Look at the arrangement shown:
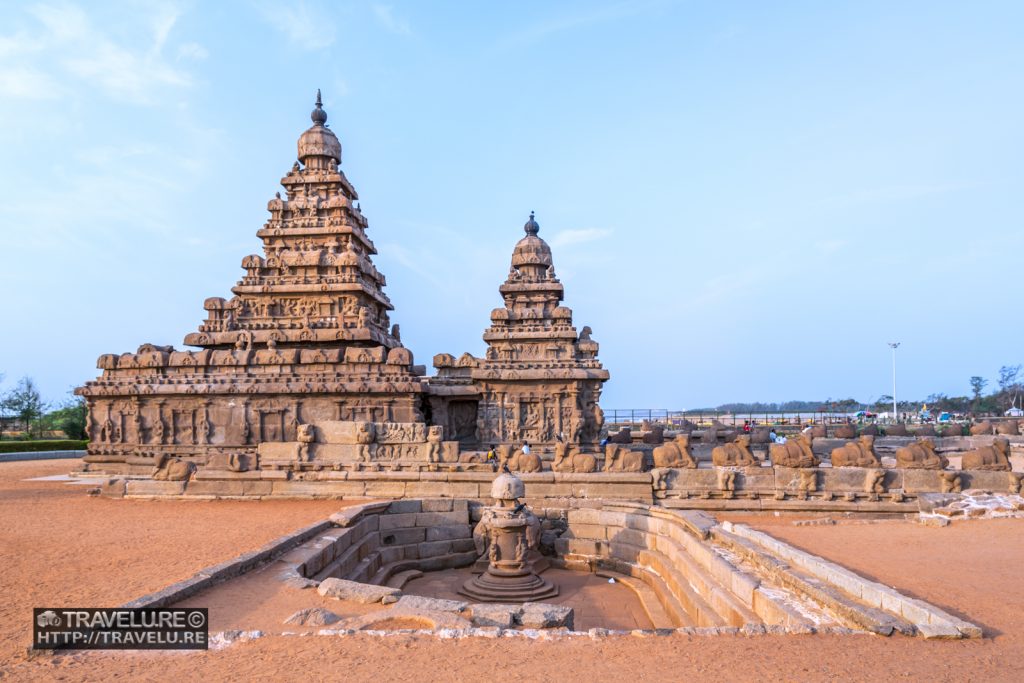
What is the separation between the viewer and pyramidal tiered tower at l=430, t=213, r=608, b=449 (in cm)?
2402

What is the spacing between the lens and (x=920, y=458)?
534 inches

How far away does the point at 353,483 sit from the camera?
14.7 metres

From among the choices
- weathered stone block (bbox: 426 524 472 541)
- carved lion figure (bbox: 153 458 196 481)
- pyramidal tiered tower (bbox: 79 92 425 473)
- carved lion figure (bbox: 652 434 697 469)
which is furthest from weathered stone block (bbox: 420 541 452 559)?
pyramidal tiered tower (bbox: 79 92 425 473)

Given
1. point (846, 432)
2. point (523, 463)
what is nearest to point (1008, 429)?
point (846, 432)

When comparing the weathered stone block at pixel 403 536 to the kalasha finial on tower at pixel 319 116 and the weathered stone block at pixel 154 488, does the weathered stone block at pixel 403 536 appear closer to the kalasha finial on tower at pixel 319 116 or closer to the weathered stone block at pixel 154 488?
the weathered stone block at pixel 154 488

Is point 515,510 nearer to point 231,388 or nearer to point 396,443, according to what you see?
point 396,443

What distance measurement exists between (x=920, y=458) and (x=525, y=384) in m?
13.3

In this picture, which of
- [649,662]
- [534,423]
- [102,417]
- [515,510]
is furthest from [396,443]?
[102,417]

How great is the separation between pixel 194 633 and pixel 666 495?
10218 millimetres

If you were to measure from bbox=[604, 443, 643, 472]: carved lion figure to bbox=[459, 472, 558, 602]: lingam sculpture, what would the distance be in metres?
3.64

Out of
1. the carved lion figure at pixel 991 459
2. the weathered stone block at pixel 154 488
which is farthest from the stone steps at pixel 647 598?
the weathered stone block at pixel 154 488

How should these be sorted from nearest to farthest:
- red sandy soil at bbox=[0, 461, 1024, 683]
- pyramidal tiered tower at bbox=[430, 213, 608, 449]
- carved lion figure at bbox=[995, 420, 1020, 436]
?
red sandy soil at bbox=[0, 461, 1024, 683], pyramidal tiered tower at bbox=[430, 213, 608, 449], carved lion figure at bbox=[995, 420, 1020, 436]

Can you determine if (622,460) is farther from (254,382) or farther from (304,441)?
(254,382)

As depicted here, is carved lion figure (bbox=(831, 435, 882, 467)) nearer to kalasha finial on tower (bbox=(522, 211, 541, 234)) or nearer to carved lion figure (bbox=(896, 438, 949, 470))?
carved lion figure (bbox=(896, 438, 949, 470))
